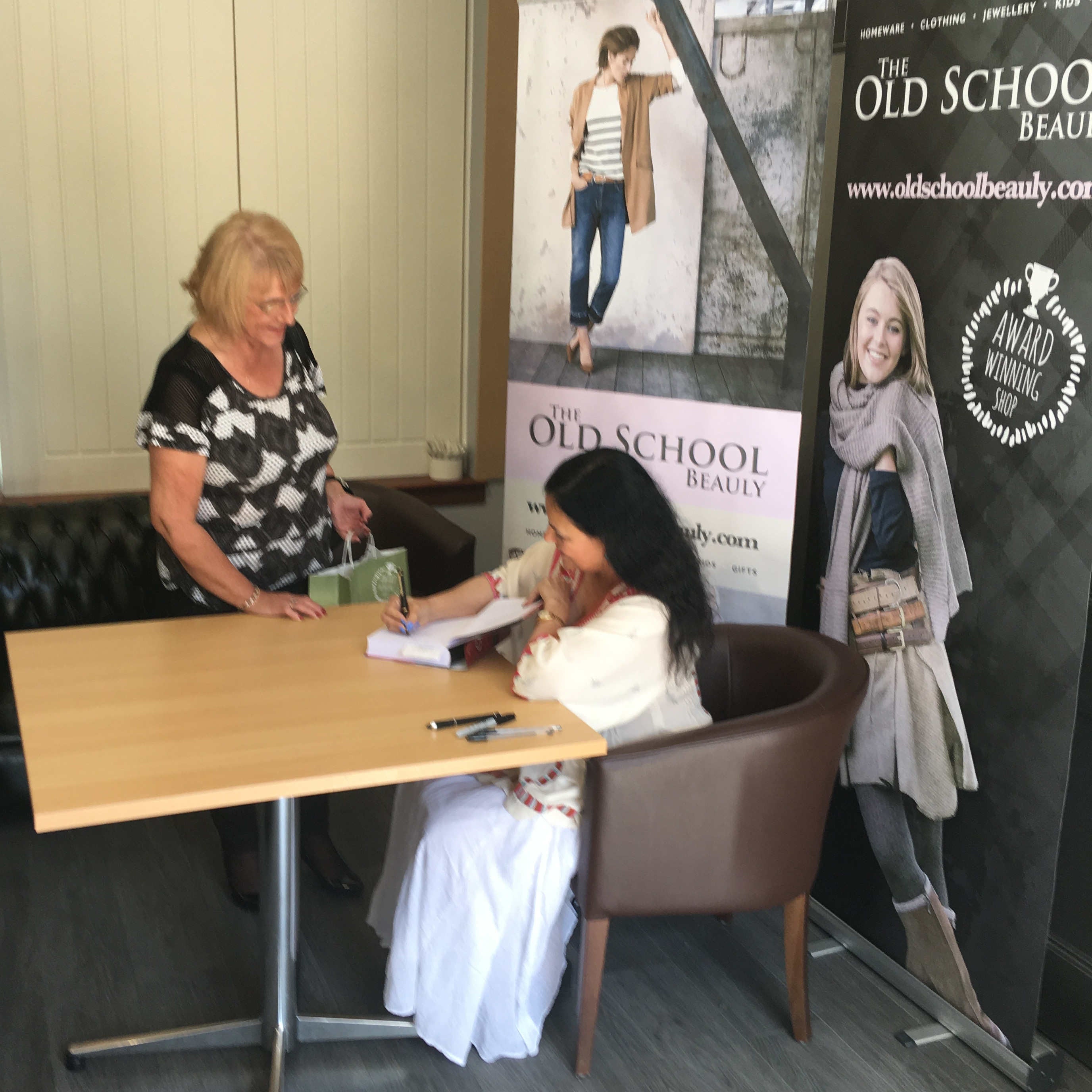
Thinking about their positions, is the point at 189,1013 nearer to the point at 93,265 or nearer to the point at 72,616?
the point at 72,616

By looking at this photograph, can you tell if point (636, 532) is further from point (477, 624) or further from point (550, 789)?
point (550, 789)

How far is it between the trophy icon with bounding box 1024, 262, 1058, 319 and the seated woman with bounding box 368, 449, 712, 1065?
0.83 metres

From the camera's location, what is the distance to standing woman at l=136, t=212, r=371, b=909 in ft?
8.56

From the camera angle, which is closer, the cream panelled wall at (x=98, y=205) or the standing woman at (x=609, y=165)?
the standing woman at (x=609, y=165)

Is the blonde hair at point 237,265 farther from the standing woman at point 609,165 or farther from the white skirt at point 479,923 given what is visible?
the white skirt at point 479,923

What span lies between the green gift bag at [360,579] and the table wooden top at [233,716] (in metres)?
0.18

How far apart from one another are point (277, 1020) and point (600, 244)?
206 centimetres

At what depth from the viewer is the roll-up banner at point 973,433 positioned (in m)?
2.33

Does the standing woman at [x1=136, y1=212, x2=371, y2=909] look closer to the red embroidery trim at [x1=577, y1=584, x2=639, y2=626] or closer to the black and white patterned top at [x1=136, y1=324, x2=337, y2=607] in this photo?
the black and white patterned top at [x1=136, y1=324, x2=337, y2=607]

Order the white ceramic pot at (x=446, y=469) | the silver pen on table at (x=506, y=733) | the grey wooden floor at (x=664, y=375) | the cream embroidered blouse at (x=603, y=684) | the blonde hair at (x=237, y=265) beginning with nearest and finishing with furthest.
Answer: the silver pen on table at (x=506, y=733), the cream embroidered blouse at (x=603, y=684), the blonde hair at (x=237, y=265), the grey wooden floor at (x=664, y=375), the white ceramic pot at (x=446, y=469)

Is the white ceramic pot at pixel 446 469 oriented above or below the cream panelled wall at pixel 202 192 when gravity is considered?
below

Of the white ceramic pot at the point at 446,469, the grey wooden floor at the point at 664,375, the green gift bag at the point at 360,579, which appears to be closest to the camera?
the green gift bag at the point at 360,579

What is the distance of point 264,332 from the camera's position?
265 cm

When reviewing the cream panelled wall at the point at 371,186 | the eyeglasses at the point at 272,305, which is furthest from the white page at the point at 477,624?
the cream panelled wall at the point at 371,186
